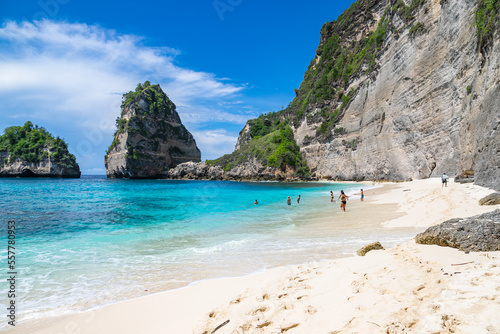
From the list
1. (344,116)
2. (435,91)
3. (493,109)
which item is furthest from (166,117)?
(493,109)

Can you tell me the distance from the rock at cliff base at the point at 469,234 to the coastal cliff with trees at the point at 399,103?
28.2 ft

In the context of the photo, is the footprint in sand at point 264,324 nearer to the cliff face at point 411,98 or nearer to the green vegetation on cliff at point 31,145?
the cliff face at point 411,98

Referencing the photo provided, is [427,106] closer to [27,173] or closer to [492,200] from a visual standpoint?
[492,200]

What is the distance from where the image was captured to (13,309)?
452 cm

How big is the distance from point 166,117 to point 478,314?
336 feet

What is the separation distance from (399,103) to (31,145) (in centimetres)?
10589

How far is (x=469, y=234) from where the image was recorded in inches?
190

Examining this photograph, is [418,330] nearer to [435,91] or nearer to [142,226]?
[142,226]

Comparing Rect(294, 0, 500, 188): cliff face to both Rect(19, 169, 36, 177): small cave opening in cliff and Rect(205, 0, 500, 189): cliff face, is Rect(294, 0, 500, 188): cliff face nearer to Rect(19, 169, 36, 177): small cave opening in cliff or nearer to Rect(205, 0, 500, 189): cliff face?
Rect(205, 0, 500, 189): cliff face

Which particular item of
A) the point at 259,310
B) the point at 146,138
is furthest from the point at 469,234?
the point at 146,138

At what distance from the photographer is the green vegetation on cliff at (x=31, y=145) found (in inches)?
3292

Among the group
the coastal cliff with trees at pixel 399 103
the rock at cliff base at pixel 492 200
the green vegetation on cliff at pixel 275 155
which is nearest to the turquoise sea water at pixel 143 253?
the rock at cliff base at pixel 492 200

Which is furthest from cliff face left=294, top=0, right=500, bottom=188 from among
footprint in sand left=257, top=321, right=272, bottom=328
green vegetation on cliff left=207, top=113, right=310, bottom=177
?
green vegetation on cliff left=207, top=113, right=310, bottom=177

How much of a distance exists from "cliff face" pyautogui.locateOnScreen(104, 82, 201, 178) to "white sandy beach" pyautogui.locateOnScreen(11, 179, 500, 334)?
8603cm
